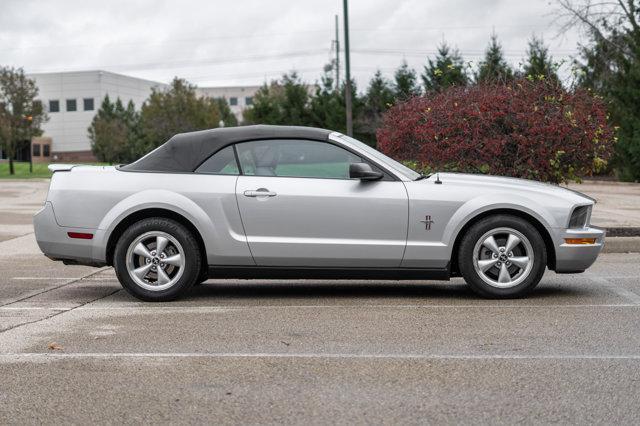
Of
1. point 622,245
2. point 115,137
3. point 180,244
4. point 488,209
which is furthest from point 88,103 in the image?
point 488,209

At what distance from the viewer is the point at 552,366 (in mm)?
5828

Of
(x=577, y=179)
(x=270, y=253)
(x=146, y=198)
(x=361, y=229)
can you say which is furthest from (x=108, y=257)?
(x=577, y=179)

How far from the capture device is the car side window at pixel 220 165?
8.67 meters

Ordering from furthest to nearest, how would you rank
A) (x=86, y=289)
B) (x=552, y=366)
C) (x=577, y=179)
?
(x=577, y=179), (x=86, y=289), (x=552, y=366)

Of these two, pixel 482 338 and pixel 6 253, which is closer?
pixel 482 338

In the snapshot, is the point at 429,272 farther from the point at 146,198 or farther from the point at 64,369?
the point at 64,369

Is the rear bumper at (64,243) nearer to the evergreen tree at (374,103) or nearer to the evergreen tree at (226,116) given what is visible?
the evergreen tree at (374,103)

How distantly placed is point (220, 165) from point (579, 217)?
3.29 metres

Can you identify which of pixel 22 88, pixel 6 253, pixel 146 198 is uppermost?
pixel 22 88

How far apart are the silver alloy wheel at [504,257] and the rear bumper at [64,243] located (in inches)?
134

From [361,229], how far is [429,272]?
721mm

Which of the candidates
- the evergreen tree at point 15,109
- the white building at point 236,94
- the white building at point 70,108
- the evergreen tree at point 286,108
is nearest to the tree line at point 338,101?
the evergreen tree at point 286,108

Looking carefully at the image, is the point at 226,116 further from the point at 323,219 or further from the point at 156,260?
the point at 323,219

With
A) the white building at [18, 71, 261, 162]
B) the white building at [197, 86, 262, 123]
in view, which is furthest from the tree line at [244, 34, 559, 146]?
the white building at [197, 86, 262, 123]
